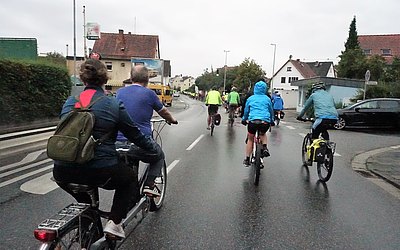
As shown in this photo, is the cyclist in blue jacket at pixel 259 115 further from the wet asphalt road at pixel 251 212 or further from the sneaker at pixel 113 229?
the sneaker at pixel 113 229

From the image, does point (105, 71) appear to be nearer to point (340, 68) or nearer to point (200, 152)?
point (200, 152)

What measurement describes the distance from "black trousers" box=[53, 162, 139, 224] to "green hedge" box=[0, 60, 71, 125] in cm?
1389

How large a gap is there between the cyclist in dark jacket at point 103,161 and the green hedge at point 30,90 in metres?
13.9

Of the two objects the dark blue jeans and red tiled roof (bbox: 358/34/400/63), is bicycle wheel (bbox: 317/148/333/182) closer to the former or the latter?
the dark blue jeans

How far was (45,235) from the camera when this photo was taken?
256cm

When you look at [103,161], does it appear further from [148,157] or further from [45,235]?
[148,157]

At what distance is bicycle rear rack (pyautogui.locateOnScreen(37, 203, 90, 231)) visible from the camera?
103 inches

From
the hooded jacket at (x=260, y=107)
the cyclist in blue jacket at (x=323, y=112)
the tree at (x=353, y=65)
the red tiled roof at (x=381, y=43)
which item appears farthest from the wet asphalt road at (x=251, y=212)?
the red tiled roof at (x=381, y=43)

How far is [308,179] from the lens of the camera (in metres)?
7.65

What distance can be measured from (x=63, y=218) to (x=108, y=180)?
45cm

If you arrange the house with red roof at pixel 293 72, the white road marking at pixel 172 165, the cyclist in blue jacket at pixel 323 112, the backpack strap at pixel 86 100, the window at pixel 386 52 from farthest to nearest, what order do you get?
the house with red roof at pixel 293 72 < the window at pixel 386 52 < the white road marking at pixel 172 165 < the cyclist in blue jacket at pixel 323 112 < the backpack strap at pixel 86 100

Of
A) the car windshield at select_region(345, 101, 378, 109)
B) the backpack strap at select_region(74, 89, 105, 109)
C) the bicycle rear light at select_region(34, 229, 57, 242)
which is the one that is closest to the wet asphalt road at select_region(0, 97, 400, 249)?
the bicycle rear light at select_region(34, 229, 57, 242)

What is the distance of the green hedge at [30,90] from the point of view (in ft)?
51.3

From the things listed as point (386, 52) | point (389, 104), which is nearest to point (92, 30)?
point (389, 104)
